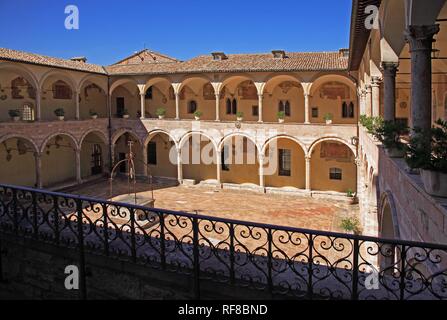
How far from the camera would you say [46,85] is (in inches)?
985

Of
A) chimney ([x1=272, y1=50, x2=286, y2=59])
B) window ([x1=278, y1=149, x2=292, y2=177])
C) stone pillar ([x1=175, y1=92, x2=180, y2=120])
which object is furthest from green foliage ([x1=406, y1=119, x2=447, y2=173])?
Answer: stone pillar ([x1=175, y1=92, x2=180, y2=120])

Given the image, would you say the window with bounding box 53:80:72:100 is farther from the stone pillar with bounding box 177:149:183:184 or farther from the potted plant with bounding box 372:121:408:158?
the potted plant with bounding box 372:121:408:158

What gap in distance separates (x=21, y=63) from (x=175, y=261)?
20272 millimetres

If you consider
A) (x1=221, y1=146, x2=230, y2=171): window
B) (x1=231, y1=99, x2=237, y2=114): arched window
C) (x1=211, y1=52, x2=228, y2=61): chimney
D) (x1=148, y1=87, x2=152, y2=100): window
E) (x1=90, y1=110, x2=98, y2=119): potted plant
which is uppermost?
(x1=211, y1=52, x2=228, y2=61): chimney

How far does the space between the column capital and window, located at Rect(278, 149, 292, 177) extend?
1989 centimetres

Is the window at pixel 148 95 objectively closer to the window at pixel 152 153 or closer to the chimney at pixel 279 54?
the window at pixel 152 153

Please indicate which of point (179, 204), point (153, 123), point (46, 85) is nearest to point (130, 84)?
point (153, 123)

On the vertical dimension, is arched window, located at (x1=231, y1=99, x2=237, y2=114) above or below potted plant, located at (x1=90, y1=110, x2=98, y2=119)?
above

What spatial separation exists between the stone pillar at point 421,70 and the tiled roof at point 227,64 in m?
16.4

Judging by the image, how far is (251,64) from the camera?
79.3 ft

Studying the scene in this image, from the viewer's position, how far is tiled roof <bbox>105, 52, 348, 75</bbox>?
22.6 m

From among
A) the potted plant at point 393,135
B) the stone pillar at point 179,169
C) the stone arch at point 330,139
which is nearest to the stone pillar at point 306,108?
the stone arch at point 330,139

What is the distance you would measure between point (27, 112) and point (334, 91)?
19366mm

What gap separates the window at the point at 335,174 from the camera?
2427 cm
